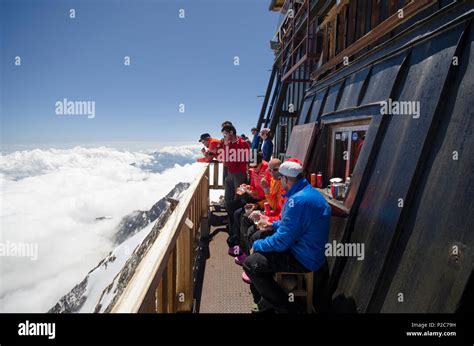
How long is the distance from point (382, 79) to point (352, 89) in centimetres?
97

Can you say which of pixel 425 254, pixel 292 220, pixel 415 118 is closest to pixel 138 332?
pixel 292 220

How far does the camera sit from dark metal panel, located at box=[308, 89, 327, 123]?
6476mm

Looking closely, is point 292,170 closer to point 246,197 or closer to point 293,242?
point 293,242

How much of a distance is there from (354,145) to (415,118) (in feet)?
7.17

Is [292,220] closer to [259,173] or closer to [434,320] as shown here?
[434,320]

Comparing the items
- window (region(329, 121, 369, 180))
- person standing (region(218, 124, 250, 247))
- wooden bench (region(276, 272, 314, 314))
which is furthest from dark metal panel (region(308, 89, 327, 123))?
wooden bench (region(276, 272, 314, 314))

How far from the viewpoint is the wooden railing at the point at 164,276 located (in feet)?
5.95

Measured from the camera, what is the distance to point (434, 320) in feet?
6.95

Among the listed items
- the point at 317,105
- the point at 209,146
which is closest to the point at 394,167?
the point at 317,105

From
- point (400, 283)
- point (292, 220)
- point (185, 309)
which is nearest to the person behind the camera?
point (400, 283)

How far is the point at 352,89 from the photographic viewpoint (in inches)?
196

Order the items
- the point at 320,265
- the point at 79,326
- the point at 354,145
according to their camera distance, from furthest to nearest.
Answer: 1. the point at 354,145
2. the point at 320,265
3. the point at 79,326

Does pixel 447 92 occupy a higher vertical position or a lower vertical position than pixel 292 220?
higher

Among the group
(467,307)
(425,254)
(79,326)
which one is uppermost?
(425,254)
